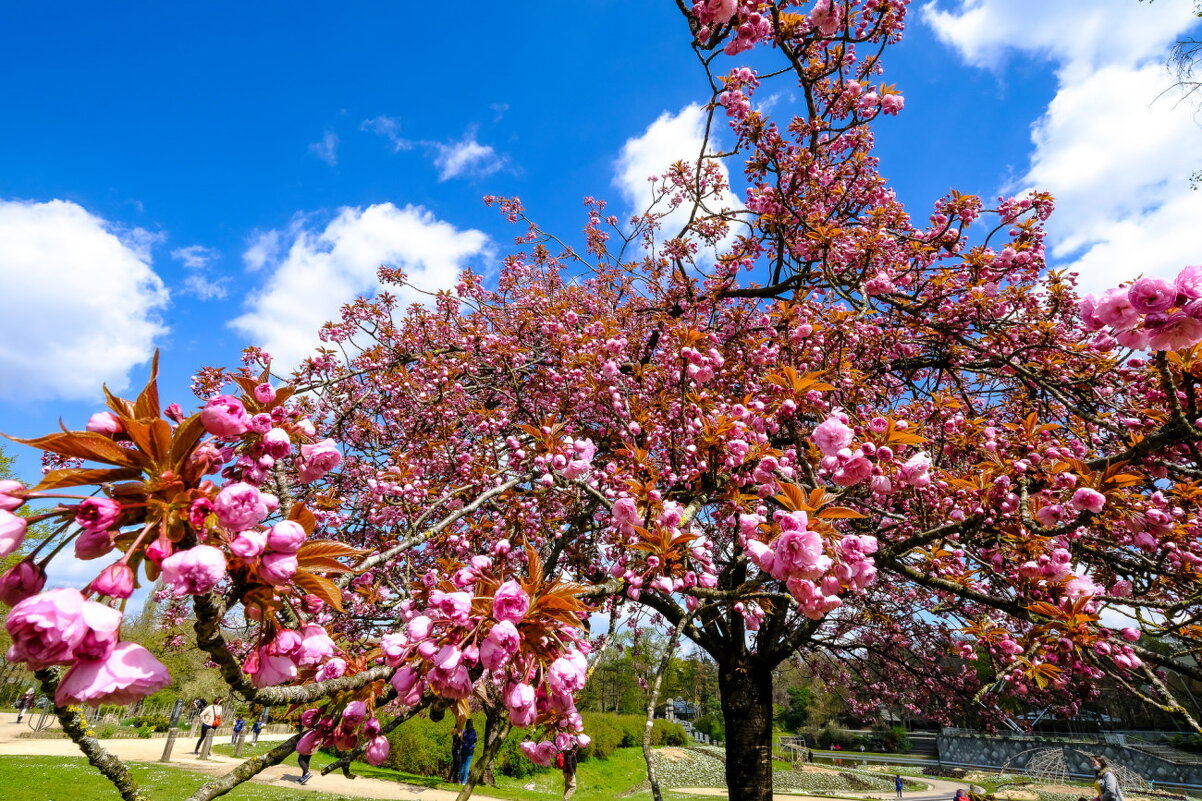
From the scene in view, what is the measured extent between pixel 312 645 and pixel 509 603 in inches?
18.4

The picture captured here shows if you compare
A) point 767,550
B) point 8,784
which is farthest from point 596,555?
point 8,784

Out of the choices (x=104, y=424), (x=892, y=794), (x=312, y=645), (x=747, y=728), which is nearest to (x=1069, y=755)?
(x=892, y=794)

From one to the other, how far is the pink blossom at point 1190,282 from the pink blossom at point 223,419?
2.54 meters

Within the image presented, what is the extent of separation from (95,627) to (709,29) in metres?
3.74

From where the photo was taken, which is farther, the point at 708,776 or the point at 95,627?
the point at 708,776

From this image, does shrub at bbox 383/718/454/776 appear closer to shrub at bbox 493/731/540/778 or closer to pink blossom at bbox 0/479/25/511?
shrub at bbox 493/731/540/778

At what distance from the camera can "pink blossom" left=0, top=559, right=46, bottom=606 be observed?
2.81 feet

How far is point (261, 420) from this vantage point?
1176 millimetres

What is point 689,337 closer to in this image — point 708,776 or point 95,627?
point 95,627

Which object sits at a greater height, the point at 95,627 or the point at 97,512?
the point at 97,512

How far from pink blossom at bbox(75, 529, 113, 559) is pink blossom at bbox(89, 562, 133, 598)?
9cm

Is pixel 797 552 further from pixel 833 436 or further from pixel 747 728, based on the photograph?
pixel 747 728

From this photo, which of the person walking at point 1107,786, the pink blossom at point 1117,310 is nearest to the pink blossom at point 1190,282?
the pink blossom at point 1117,310

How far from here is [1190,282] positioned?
1576mm
